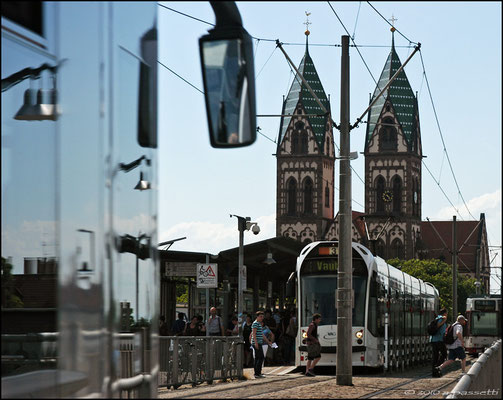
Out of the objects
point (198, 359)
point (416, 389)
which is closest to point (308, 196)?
point (198, 359)

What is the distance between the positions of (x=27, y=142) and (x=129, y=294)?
0.83 metres

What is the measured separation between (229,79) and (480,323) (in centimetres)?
4545

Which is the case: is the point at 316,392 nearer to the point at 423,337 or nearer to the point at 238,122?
the point at 238,122

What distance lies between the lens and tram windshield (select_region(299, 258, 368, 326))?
23.3 meters

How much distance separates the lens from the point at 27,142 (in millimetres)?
3922

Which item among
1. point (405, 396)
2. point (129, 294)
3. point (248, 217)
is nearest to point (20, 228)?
point (129, 294)

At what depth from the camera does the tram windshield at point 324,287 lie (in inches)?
919

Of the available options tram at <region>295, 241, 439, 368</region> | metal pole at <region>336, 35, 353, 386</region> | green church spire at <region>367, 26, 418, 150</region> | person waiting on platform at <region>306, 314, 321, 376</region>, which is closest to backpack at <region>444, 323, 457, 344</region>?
tram at <region>295, 241, 439, 368</region>

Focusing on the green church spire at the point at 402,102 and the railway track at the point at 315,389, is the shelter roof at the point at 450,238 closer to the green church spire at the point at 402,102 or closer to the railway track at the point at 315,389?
the green church spire at the point at 402,102

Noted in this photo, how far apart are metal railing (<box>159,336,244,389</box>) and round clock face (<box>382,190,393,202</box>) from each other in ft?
326

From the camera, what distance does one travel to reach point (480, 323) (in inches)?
1881

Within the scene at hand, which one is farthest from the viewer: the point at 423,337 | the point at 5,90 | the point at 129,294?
the point at 423,337

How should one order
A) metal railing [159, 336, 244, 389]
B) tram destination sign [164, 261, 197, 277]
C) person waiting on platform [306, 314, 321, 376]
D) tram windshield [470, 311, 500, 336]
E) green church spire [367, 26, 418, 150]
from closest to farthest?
metal railing [159, 336, 244, 389] < person waiting on platform [306, 314, 321, 376] < tram destination sign [164, 261, 197, 277] < tram windshield [470, 311, 500, 336] < green church spire [367, 26, 418, 150]

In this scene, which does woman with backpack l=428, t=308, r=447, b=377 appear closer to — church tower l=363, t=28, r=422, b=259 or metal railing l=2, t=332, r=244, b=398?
metal railing l=2, t=332, r=244, b=398
